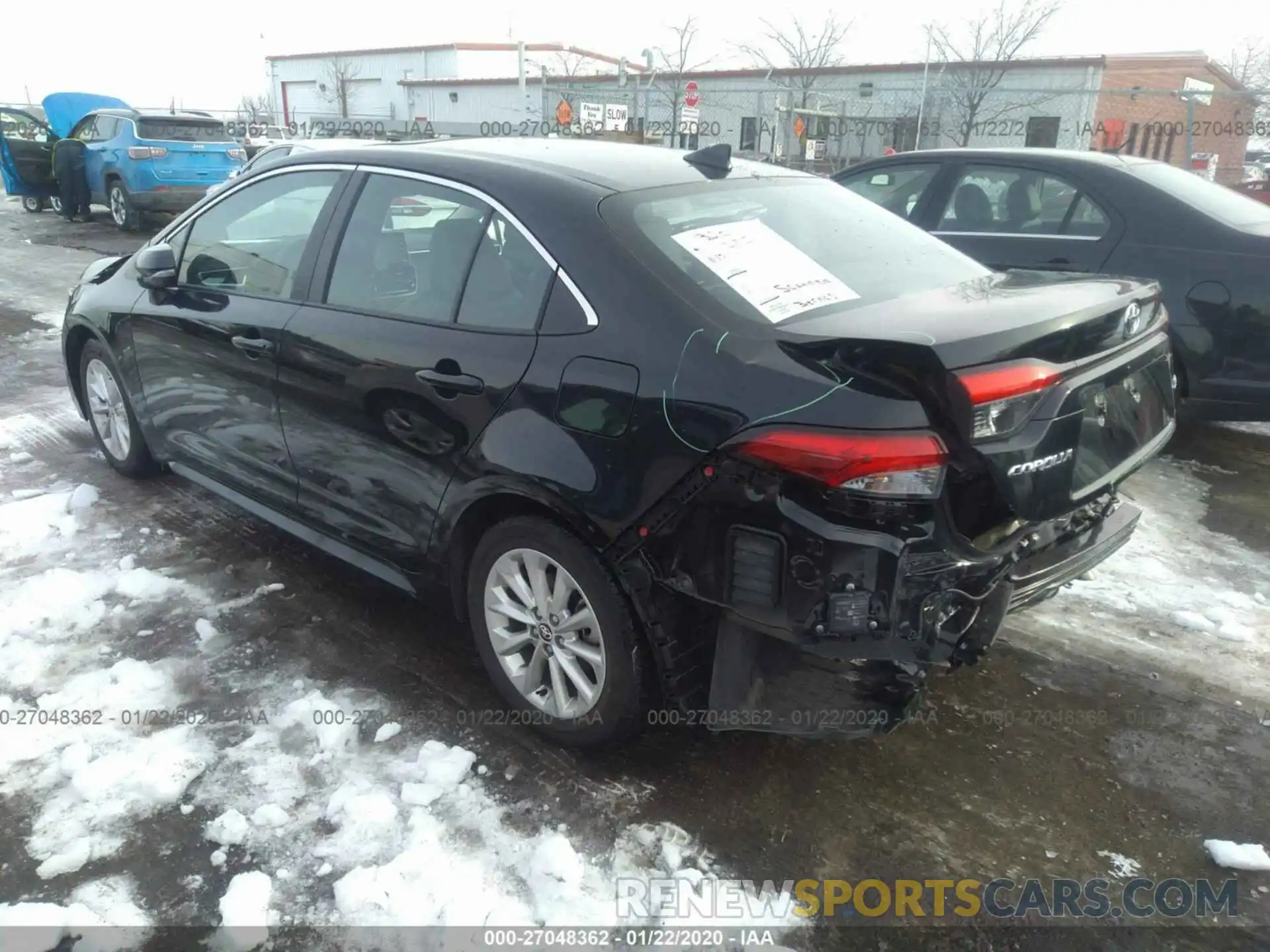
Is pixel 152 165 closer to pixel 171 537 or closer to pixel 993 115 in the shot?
pixel 171 537

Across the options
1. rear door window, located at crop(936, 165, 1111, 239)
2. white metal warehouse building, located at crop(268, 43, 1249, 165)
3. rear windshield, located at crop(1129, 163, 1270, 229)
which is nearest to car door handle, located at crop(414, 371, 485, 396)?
rear door window, located at crop(936, 165, 1111, 239)

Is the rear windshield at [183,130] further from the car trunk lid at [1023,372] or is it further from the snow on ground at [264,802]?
the car trunk lid at [1023,372]

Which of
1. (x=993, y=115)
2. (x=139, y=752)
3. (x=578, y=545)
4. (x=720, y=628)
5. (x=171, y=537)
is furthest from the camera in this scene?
(x=993, y=115)

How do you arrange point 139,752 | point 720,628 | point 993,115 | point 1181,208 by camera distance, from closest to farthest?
point 720,628
point 139,752
point 1181,208
point 993,115

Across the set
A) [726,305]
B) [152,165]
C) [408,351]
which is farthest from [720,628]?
[152,165]

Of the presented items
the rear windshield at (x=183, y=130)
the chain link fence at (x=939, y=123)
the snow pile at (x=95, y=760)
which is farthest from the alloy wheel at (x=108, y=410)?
the chain link fence at (x=939, y=123)

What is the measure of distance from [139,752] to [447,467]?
50.5 inches

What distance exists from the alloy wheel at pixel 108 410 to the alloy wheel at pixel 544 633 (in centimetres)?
282

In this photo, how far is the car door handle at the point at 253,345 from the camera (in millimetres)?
3434

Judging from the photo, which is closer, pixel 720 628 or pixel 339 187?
pixel 720 628

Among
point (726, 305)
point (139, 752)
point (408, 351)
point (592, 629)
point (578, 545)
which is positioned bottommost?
point (139, 752)

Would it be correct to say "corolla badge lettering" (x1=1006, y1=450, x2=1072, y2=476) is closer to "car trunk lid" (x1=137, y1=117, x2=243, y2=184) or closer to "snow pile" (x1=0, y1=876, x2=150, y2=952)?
"snow pile" (x1=0, y1=876, x2=150, y2=952)

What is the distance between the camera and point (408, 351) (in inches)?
115

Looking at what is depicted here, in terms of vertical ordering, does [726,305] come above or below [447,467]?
above
